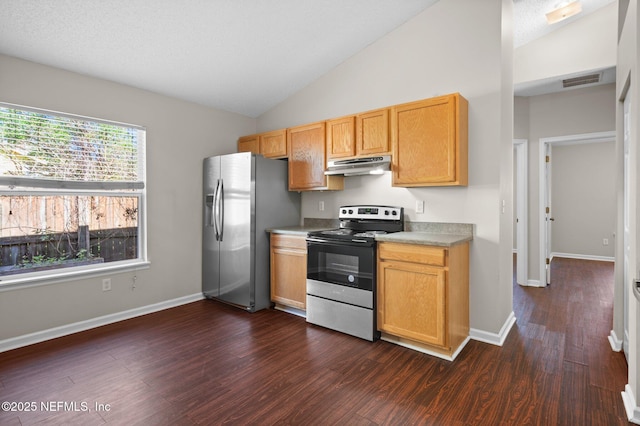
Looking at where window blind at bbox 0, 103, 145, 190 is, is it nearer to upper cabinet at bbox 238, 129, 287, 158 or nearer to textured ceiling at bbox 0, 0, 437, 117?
textured ceiling at bbox 0, 0, 437, 117

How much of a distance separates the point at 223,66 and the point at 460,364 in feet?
11.7

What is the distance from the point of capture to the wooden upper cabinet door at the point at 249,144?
14.4 ft

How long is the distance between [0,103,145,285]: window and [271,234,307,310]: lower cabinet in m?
1.51

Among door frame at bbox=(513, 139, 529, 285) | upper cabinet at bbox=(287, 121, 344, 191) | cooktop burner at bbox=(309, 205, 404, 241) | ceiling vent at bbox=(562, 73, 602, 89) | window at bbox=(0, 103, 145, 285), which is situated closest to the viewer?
window at bbox=(0, 103, 145, 285)

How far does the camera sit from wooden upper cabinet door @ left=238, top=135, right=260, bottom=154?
4391 mm

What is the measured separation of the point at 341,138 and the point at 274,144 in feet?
3.41

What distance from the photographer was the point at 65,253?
10.7 feet

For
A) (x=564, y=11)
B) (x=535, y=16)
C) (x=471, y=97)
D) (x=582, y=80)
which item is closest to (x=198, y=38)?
(x=471, y=97)

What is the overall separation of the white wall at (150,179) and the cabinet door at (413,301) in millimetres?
2529

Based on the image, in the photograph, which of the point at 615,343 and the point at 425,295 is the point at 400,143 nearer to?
the point at 425,295

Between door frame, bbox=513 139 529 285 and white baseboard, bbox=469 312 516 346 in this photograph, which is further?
door frame, bbox=513 139 529 285

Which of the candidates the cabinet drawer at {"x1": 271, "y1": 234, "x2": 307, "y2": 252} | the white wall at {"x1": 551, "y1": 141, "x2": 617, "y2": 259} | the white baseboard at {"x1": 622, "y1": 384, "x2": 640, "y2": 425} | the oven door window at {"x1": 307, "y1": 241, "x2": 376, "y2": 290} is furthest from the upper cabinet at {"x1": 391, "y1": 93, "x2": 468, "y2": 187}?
the white wall at {"x1": 551, "y1": 141, "x2": 617, "y2": 259}

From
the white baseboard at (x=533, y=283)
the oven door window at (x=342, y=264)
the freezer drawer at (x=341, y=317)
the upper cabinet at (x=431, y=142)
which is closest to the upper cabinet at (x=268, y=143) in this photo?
the oven door window at (x=342, y=264)

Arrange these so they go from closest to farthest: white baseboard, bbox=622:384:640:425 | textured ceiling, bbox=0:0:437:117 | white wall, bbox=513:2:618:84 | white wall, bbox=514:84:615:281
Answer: white baseboard, bbox=622:384:640:425
textured ceiling, bbox=0:0:437:117
white wall, bbox=513:2:618:84
white wall, bbox=514:84:615:281
